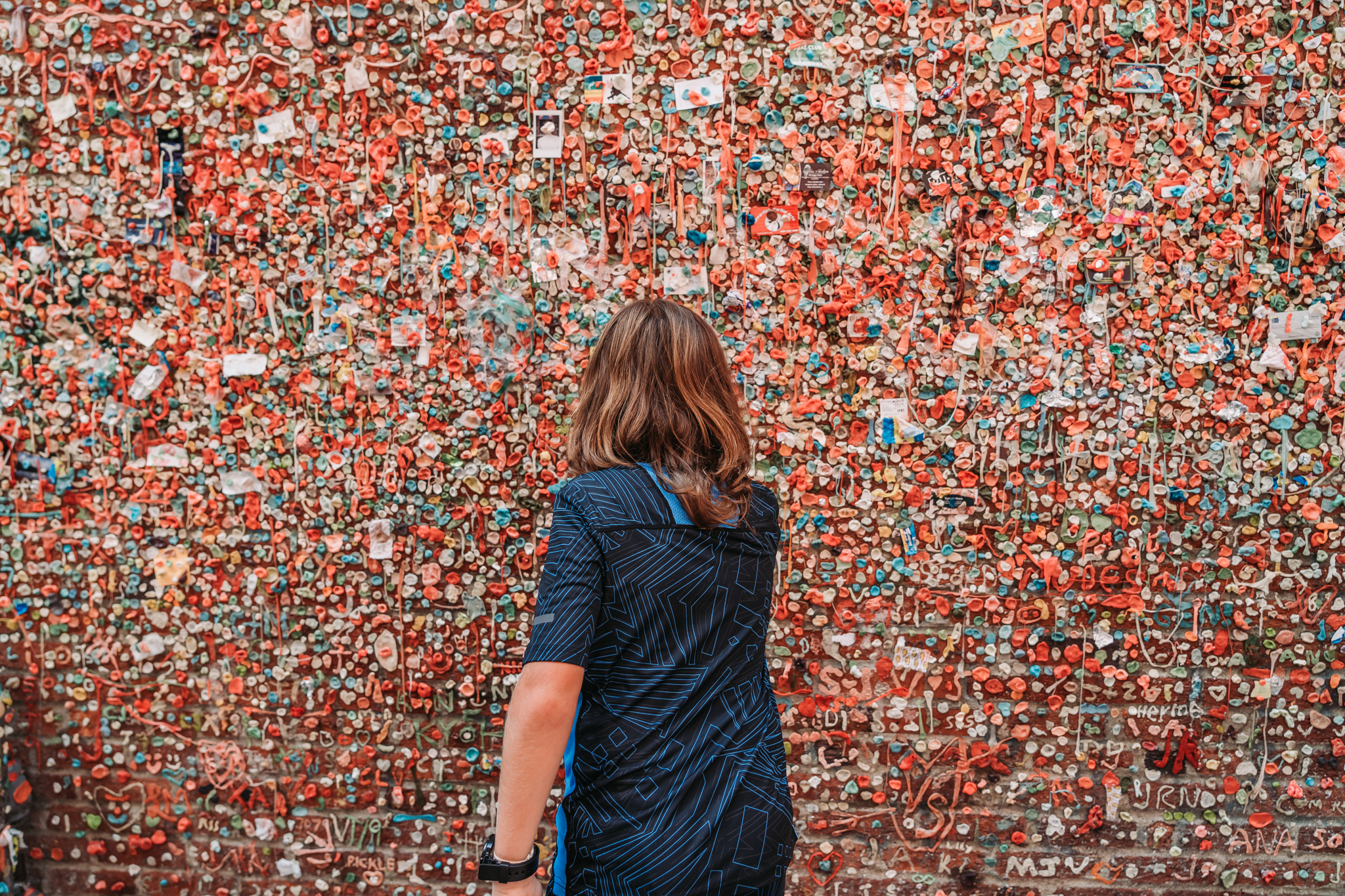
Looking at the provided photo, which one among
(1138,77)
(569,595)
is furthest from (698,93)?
(569,595)

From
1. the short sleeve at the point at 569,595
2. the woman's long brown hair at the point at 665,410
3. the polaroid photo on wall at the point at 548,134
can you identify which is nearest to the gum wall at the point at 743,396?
the polaroid photo on wall at the point at 548,134

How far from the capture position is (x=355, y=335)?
2369 millimetres

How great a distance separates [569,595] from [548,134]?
59.7 inches

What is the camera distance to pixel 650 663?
1389 mm

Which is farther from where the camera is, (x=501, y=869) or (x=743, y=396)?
(x=743, y=396)

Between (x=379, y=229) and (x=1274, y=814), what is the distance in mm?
3119

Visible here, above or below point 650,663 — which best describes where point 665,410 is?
above

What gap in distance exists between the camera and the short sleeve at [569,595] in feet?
4.36

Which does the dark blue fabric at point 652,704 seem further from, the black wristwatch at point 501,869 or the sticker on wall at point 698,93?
the sticker on wall at point 698,93

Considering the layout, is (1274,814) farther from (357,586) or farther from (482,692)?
(357,586)

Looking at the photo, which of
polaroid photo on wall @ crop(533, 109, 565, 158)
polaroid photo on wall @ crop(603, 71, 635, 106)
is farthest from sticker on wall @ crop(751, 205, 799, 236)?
polaroid photo on wall @ crop(533, 109, 565, 158)

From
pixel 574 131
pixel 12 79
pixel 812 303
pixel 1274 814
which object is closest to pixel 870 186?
pixel 812 303

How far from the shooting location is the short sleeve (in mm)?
1330

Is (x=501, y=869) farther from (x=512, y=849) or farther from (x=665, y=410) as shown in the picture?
(x=665, y=410)
